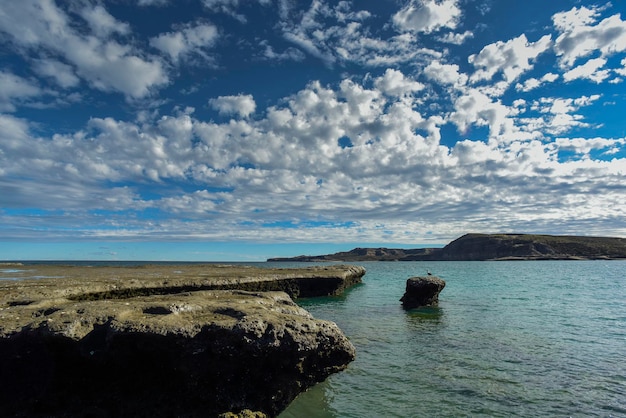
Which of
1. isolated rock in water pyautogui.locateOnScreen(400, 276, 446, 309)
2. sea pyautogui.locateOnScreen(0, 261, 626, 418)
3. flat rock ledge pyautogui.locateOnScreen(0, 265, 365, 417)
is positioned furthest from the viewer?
isolated rock in water pyautogui.locateOnScreen(400, 276, 446, 309)

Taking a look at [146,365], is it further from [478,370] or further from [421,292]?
[421,292]

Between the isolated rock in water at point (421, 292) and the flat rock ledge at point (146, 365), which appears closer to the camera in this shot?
the flat rock ledge at point (146, 365)

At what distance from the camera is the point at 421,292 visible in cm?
3416

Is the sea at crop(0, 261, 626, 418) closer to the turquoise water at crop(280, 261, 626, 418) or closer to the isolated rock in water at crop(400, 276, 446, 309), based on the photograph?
the turquoise water at crop(280, 261, 626, 418)

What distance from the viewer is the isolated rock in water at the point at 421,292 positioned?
34.0m

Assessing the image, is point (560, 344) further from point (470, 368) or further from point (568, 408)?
point (568, 408)

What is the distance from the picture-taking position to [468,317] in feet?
92.5

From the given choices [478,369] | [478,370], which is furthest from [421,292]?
[478,370]

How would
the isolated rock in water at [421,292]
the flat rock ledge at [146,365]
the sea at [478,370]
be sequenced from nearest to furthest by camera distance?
the flat rock ledge at [146,365] → the sea at [478,370] → the isolated rock in water at [421,292]

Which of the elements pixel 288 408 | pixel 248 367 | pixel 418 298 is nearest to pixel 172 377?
pixel 248 367

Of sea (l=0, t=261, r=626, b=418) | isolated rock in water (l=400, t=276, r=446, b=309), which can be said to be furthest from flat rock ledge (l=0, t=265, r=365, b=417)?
isolated rock in water (l=400, t=276, r=446, b=309)

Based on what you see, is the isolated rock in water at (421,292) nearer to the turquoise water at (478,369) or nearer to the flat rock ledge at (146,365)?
the turquoise water at (478,369)

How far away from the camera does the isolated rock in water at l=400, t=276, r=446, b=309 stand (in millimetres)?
34031

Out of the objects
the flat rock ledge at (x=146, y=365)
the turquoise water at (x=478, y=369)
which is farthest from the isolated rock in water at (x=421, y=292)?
the flat rock ledge at (x=146, y=365)
